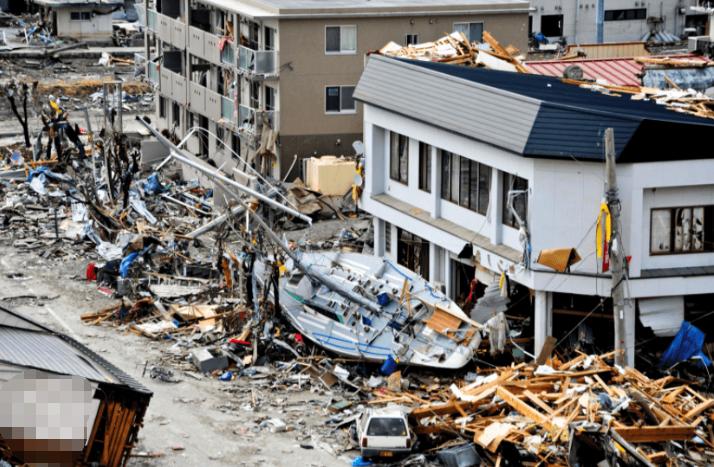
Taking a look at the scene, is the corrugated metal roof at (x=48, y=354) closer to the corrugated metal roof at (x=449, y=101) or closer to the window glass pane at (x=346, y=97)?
the corrugated metal roof at (x=449, y=101)

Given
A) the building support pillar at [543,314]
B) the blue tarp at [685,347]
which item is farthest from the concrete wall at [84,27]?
the blue tarp at [685,347]

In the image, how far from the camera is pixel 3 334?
2734cm

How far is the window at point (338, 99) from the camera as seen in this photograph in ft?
170

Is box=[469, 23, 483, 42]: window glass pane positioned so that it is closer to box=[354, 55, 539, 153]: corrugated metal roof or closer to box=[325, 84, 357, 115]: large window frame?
box=[325, 84, 357, 115]: large window frame

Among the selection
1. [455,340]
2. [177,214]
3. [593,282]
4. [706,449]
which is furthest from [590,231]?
[177,214]

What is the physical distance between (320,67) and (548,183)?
A: 20.3 m

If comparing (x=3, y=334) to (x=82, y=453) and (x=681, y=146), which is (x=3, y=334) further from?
(x=681, y=146)

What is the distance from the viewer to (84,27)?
319 feet

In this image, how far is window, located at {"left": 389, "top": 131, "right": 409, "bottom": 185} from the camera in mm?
39250

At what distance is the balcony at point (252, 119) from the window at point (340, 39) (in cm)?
288

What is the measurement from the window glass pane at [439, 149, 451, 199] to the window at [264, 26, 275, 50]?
51.8ft

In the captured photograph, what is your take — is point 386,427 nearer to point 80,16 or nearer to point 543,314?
point 543,314

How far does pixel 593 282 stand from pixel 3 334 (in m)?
12.3

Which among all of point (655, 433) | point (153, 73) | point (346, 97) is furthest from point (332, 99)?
point (655, 433)
